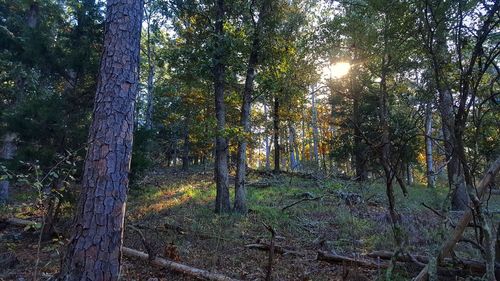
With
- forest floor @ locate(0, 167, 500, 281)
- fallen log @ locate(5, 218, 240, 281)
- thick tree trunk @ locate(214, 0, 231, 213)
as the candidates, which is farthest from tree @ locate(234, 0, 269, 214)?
fallen log @ locate(5, 218, 240, 281)

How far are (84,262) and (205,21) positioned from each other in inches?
367

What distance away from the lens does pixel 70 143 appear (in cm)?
806

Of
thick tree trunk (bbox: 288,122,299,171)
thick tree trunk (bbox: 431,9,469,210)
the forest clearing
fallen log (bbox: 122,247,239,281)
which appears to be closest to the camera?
the forest clearing

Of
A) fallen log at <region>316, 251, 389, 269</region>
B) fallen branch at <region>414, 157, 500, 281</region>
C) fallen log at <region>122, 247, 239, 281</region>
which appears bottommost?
fallen log at <region>122, 247, 239, 281</region>

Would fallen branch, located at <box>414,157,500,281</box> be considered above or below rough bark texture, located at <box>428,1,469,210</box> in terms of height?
below

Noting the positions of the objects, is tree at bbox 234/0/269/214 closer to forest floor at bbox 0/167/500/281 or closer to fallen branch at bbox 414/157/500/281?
forest floor at bbox 0/167/500/281

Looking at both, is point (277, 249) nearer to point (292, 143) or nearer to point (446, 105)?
point (446, 105)

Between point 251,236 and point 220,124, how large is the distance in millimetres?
3994

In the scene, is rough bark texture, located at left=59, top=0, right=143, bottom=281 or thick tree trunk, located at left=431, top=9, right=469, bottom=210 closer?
rough bark texture, located at left=59, top=0, right=143, bottom=281

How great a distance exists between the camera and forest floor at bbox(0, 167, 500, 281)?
5699 millimetres

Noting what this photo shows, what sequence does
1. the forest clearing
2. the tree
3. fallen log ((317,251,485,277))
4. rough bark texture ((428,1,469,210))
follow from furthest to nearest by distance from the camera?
the tree → fallen log ((317,251,485,277)) → rough bark texture ((428,1,469,210)) → the forest clearing

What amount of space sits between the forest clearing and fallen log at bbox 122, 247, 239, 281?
2 cm

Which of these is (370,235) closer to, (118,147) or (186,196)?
(118,147)

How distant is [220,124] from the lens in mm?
10664
